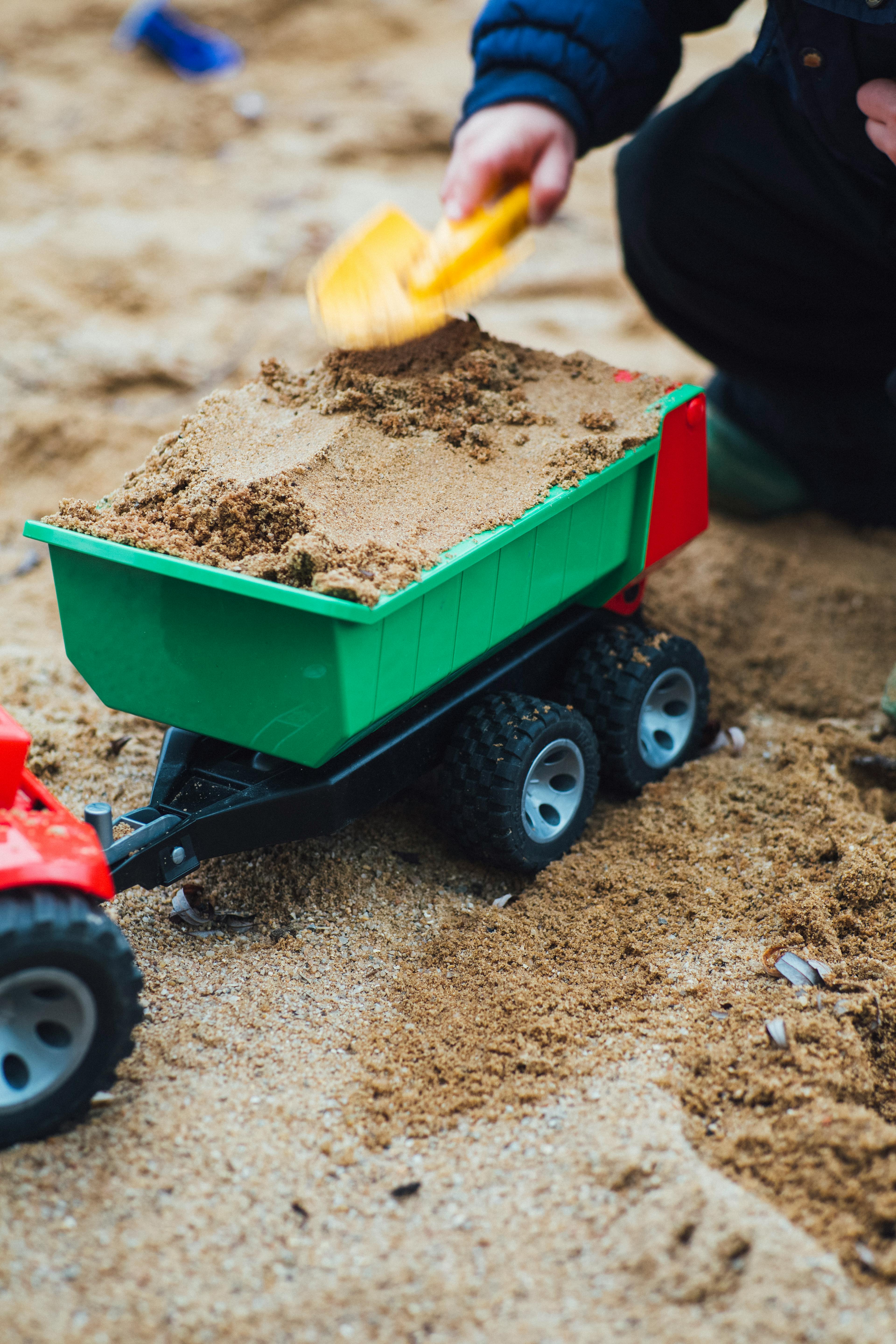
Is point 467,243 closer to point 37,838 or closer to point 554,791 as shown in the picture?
point 554,791

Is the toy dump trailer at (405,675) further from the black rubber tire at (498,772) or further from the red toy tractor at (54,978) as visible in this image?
the red toy tractor at (54,978)

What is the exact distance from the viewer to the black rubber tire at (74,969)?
113 cm

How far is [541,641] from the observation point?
1744 mm

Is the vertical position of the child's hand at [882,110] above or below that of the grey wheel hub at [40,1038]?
above

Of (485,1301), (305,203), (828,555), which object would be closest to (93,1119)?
(485,1301)

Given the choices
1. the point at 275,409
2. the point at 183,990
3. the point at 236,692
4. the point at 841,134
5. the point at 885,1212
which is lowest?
the point at 183,990

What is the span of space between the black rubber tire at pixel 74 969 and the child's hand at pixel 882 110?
154 cm

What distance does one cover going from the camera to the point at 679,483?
181 centimetres

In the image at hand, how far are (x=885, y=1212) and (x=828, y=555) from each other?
5.49 ft

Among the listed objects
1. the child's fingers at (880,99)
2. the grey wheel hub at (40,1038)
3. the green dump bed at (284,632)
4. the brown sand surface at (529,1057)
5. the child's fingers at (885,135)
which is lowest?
the brown sand surface at (529,1057)

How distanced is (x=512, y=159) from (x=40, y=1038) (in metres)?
1.68

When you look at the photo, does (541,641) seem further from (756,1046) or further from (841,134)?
(841,134)

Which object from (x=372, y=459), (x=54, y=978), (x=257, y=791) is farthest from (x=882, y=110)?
(x=54, y=978)

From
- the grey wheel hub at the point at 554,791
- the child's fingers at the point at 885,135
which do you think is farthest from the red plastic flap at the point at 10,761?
the child's fingers at the point at 885,135
